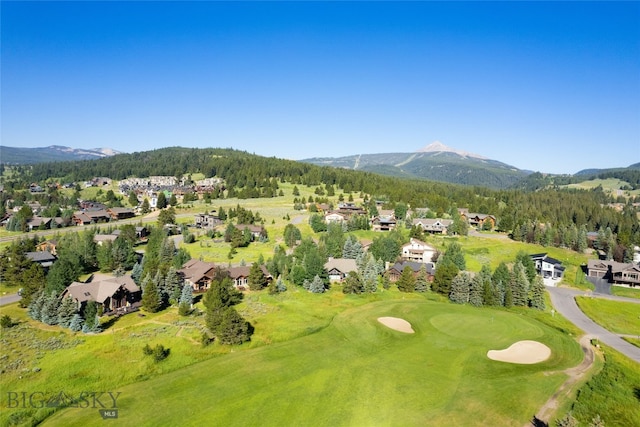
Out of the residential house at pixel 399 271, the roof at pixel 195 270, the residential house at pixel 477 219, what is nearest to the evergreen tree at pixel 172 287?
the roof at pixel 195 270

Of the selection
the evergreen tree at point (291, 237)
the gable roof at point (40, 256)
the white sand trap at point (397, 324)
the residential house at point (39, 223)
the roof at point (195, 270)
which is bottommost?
the residential house at point (39, 223)

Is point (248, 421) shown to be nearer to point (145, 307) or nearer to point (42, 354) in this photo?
point (42, 354)

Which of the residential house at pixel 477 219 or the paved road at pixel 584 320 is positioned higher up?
the residential house at pixel 477 219

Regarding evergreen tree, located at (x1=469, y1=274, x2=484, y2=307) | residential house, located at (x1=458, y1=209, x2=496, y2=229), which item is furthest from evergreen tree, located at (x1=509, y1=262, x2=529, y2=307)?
residential house, located at (x1=458, y1=209, x2=496, y2=229)

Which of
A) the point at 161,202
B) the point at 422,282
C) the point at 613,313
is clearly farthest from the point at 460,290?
the point at 161,202

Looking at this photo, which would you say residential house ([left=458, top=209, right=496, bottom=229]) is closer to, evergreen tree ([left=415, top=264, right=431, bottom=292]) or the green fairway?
evergreen tree ([left=415, top=264, right=431, bottom=292])

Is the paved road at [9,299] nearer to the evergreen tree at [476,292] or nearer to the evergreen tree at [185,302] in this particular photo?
the evergreen tree at [185,302]

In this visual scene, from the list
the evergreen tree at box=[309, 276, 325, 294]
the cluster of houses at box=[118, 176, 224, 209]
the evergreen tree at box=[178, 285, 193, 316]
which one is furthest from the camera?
the cluster of houses at box=[118, 176, 224, 209]
